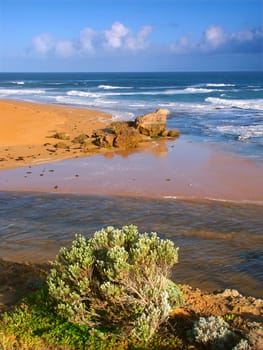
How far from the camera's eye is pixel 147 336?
5.44 m

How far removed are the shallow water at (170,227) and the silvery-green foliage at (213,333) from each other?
2397 millimetres

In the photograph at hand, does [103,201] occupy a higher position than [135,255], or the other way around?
[135,255]

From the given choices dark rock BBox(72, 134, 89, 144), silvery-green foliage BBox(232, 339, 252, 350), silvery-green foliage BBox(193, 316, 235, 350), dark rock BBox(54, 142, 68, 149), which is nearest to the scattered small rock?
dark rock BBox(72, 134, 89, 144)

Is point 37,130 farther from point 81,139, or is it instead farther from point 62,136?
point 81,139

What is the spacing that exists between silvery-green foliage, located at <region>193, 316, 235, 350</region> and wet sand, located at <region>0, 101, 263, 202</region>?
7779mm

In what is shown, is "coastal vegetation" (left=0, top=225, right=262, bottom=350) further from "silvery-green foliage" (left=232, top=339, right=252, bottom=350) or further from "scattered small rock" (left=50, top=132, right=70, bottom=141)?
"scattered small rock" (left=50, top=132, right=70, bottom=141)

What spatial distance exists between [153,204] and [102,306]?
704 cm

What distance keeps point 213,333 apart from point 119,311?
48.2 inches

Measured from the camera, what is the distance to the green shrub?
547cm

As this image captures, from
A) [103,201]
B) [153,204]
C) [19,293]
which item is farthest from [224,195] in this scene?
[19,293]

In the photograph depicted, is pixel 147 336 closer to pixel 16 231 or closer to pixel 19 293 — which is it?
pixel 19 293

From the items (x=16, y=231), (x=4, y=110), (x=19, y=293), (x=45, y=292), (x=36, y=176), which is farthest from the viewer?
(x=4, y=110)

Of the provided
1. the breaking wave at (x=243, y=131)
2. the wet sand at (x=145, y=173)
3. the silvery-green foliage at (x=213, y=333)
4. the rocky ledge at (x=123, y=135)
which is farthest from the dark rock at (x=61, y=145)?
the silvery-green foliage at (x=213, y=333)

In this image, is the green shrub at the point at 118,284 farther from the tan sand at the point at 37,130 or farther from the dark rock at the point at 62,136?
the dark rock at the point at 62,136
